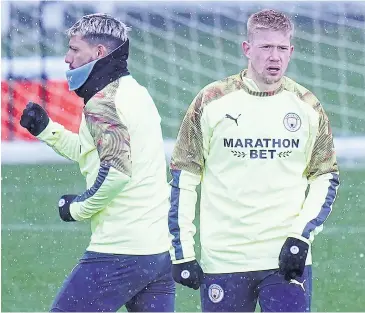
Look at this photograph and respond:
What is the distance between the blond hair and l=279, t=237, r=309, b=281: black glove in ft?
4.12

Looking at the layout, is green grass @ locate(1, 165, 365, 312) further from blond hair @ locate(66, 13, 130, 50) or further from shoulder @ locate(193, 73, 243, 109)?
shoulder @ locate(193, 73, 243, 109)

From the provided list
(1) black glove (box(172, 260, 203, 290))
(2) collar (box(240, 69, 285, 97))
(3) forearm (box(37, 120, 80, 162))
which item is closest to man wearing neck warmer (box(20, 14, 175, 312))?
(3) forearm (box(37, 120, 80, 162))

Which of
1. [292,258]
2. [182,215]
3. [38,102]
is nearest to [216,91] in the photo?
[182,215]

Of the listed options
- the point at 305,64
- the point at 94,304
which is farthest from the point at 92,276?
the point at 305,64

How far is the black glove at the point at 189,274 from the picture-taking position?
513cm

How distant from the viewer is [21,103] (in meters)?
13.5

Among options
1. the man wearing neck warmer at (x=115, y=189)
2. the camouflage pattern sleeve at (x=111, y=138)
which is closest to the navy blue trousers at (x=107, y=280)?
the man wearing neck warmer at (x=115, y=189)

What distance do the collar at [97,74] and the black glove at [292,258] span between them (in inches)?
44.2

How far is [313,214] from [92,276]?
3.27 feet

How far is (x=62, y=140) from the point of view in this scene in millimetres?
6105

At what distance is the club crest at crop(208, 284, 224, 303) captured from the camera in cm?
516

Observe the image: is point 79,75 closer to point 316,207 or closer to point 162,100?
point 316,207

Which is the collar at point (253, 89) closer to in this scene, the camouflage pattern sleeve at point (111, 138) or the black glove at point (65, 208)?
the camouflage pattern sleeve at point (111, 138)

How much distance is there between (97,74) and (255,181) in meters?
0.93
